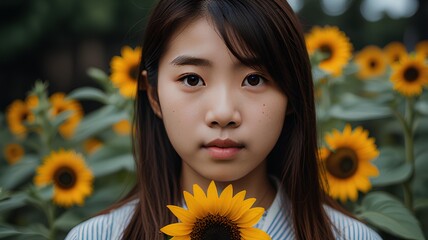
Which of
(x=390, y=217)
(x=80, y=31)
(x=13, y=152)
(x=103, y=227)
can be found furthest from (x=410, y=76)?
(x=80, y=31)

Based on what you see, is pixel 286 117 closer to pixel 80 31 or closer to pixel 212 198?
pixel 212 198

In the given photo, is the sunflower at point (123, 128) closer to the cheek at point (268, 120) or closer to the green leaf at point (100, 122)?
the green leaf at point (100, 122)

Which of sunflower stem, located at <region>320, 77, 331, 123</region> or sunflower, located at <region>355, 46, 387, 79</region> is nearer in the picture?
sunflower stem, located at <region>320, 77, 331, 123</region>

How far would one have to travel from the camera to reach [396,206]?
1.56 m

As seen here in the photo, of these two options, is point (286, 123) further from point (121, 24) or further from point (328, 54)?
point (121, 24)

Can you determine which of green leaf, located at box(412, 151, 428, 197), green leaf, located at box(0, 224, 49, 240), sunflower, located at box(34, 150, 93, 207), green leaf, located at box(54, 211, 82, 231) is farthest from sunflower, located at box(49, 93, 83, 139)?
green leaf, located at box(412, 151, 428, 197)

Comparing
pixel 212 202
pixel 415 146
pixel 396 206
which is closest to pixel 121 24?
pixel 415 146

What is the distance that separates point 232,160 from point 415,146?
3.44ft

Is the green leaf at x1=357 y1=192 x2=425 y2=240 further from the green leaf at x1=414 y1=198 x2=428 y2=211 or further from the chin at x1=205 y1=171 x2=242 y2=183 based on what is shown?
the chin at x1=205 y1=171 x2=242 y2=183

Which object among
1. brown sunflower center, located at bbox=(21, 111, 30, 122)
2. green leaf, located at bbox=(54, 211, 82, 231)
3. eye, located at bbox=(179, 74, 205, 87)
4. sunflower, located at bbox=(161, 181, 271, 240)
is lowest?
sunflower, located at bbox=(161, 181, 271, 240)

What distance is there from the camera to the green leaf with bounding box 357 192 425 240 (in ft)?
4.70

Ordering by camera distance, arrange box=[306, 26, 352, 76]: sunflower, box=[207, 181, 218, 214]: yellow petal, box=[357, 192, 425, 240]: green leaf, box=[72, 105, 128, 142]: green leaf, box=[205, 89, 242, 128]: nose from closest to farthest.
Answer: box=[207, 181, 218, 214]: yellow petal
box=[205, 89, 242, 128]: nose
box=[357, 192, 425, 240]: green leaf
box=[72, 105, 128, 142]: green leaf
box=[306, 26, 352, 76]: sunflower

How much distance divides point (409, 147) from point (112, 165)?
951mm

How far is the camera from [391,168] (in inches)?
72.4
